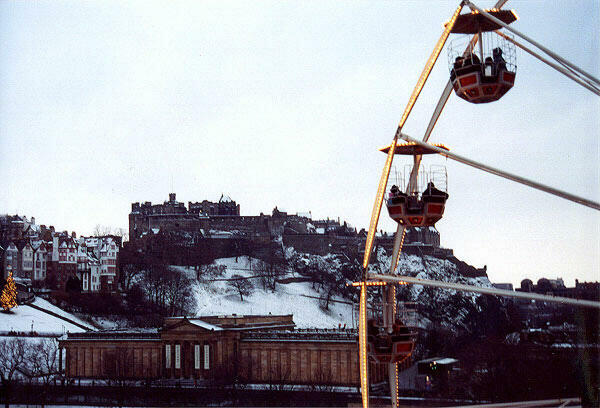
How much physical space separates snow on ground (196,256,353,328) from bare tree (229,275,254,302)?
0.56 metres

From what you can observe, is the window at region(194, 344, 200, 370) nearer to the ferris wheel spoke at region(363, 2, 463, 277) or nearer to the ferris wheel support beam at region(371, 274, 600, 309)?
the ferris wheel spoke at region(363, 2, 463, 277)

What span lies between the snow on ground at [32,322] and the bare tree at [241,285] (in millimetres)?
26534

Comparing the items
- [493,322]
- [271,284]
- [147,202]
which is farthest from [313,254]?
[493,322]

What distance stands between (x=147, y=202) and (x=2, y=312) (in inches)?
1710

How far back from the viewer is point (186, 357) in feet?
211

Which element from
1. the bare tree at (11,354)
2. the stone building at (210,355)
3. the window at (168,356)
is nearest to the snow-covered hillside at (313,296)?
the stone building at (210,355)

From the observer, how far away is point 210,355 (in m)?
64.3

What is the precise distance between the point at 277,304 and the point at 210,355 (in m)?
35.5

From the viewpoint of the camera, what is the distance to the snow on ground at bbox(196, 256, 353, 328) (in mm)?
95438

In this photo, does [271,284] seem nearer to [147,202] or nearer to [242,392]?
[147,202]

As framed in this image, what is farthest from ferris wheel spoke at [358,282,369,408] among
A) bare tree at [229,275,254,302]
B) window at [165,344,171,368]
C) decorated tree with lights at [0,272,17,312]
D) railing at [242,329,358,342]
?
bare tree at [229,275,254,302]

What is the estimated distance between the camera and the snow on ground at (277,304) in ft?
313

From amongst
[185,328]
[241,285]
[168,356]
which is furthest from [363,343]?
[241,285]

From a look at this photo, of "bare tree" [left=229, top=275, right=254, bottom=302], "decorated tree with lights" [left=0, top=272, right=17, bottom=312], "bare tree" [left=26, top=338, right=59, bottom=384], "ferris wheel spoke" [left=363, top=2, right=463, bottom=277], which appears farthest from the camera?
"bare tree" [left=229, top=275, right=254, bottom=302]
